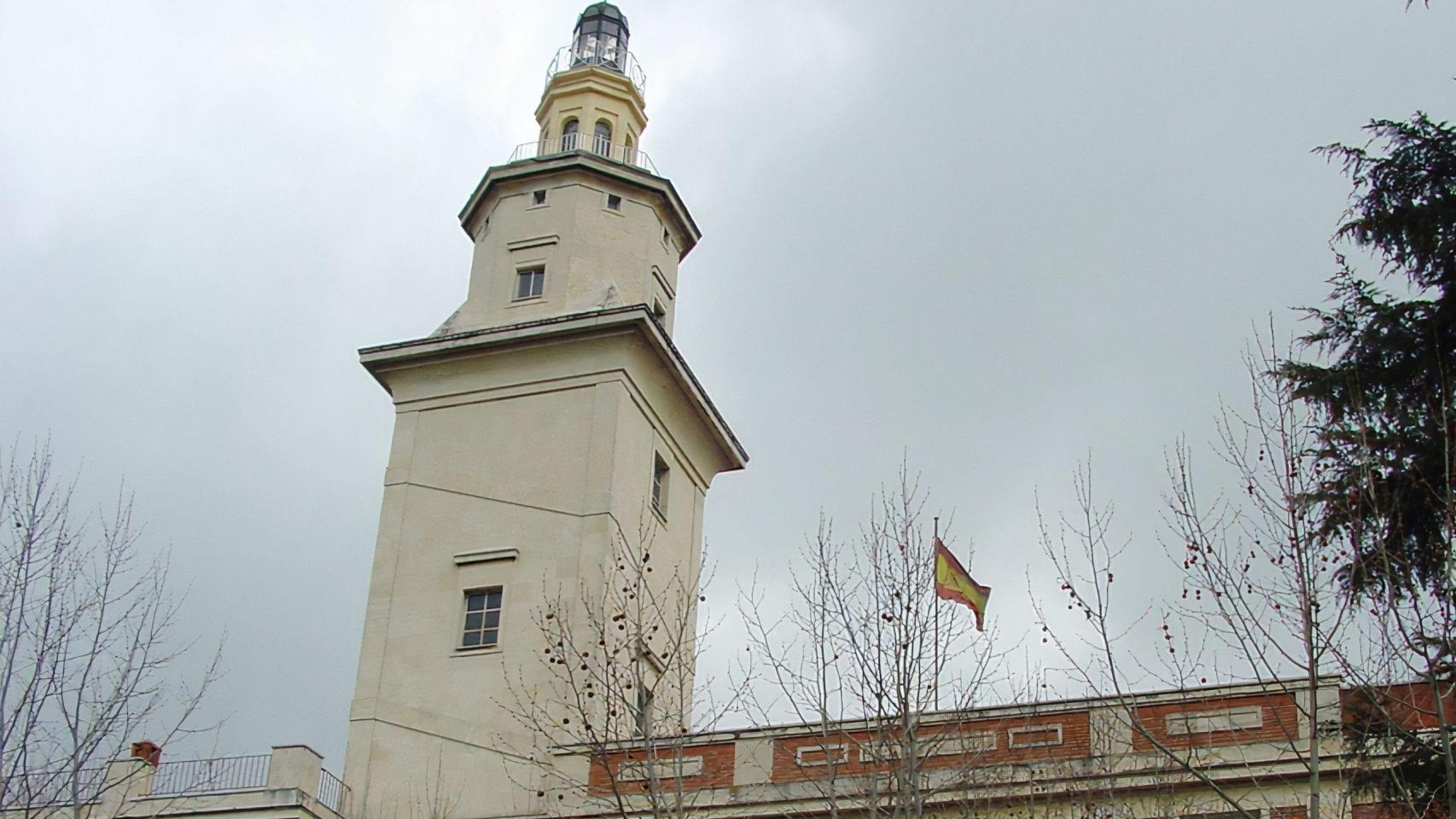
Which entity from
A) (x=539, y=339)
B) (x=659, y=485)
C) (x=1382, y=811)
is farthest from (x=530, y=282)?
(x=1382, y=811)

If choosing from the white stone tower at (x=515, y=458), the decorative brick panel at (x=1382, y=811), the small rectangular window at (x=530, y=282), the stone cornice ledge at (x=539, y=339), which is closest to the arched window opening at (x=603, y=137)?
the white stone tower at (x=515, y=458)

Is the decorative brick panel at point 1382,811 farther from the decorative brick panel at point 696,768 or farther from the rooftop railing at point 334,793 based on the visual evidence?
the rooftop railing at point 334,793

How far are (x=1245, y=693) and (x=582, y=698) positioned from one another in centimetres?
1027

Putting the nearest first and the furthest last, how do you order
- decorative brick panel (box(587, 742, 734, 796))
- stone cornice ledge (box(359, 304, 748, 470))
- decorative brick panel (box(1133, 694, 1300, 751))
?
1. decorative brick panel (box(1133, 694, 1300, 751))
2. decorative brick panel (box(587, 742, 734, 796))
3. stone cornice ledge (box(359, 304, 748, 470))

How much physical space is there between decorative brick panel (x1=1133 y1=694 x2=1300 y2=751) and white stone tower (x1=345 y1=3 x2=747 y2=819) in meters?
9.60

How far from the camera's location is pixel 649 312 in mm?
31891

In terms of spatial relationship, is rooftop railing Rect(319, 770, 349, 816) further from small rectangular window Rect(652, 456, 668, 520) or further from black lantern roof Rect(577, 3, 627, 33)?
black lantern roof Rect(577, 3, 627, 33)

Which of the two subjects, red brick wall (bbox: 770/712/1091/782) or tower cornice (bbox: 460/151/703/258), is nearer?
red brick wall (bbox: 770/712/1091/782)

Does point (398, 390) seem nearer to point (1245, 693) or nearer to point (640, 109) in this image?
point (640, 109)

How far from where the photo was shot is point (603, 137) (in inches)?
1485

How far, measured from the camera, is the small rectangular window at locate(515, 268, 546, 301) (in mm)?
34031

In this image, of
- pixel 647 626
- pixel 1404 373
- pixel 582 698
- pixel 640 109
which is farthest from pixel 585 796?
pixel 640 109

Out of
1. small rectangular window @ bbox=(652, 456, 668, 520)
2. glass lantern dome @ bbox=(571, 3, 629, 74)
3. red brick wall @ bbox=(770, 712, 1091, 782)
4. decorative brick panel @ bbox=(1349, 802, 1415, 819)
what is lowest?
decorative brick panel @ bbox=(1349, 802, 1415, 819)

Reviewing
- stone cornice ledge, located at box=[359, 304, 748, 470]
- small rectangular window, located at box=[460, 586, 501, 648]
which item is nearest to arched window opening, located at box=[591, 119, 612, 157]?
stone cornice ledge, located at box=[359, 304, 748, 470]
